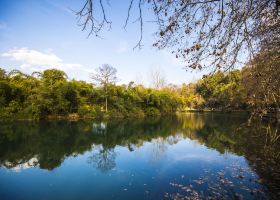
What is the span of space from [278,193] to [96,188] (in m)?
5.14

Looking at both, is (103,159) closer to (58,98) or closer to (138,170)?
(138,170)

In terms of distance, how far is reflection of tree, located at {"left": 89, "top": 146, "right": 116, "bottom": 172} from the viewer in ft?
31.2

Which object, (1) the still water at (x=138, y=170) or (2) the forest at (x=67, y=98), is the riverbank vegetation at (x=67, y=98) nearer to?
(2) the forest at (x=67, y=98)

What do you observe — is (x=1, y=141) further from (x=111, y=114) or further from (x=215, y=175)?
(x=111, y=114)

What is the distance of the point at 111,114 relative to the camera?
34000 mm

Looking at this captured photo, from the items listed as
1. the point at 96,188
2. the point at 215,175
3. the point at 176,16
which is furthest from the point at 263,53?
the point at 96,188

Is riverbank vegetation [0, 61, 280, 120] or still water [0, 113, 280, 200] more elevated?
riverbank vegetation [0, 61, 280, 120]

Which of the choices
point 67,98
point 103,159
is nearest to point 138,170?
point 103,159

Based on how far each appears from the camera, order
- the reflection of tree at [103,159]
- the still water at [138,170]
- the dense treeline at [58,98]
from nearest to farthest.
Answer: the still water at [138,170], the reflection of tree at [103,159], the dense treeline at [58,98]

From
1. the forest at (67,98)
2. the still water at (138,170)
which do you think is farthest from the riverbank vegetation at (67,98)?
the still water at (138,170)

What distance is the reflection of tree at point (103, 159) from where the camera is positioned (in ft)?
31.2

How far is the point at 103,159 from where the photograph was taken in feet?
35.6

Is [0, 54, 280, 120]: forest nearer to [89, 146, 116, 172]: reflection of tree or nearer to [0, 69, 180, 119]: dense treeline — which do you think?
[0, 69, 180, 119]: dense treeline

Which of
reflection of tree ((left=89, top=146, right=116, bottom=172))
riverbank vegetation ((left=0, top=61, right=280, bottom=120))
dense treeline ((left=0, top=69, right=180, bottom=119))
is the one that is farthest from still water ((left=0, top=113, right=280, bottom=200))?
dense treeline ((left=0, top=69, right=180, bottom=119))
